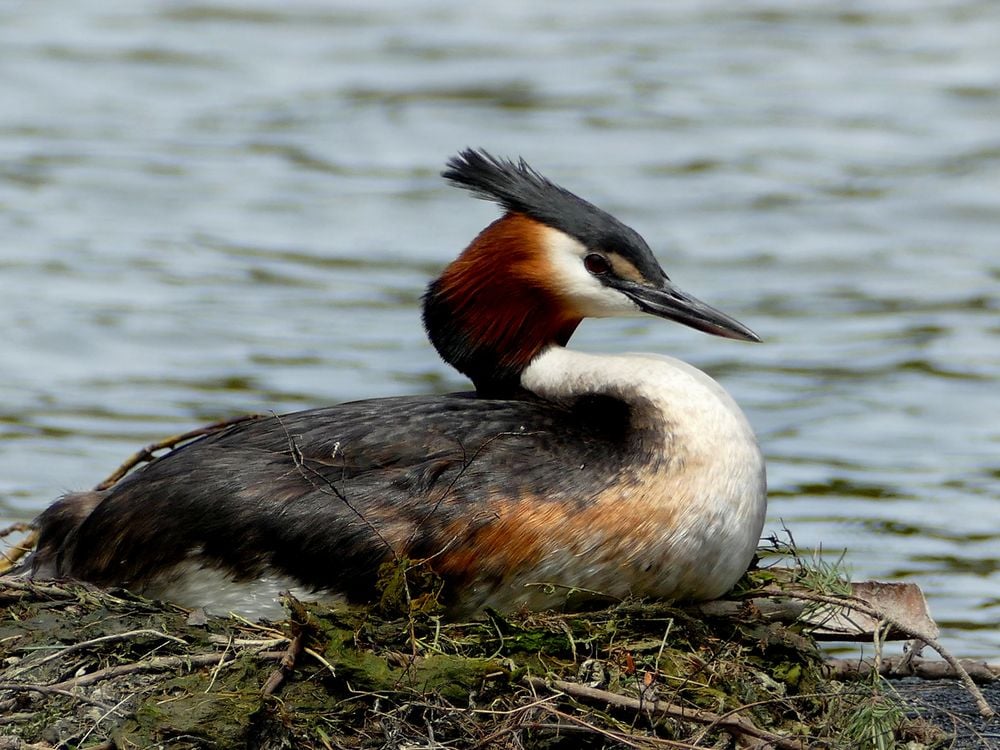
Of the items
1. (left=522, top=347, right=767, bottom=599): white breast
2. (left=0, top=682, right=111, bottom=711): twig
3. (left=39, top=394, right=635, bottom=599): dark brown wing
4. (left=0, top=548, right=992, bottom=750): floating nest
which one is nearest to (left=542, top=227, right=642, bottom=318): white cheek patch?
(left=522, top=347, right=767, bottom=599): white breast

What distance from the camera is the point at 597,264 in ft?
21.5

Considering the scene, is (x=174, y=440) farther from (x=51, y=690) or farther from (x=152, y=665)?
(x=51, y=690)

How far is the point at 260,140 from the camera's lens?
1792cm

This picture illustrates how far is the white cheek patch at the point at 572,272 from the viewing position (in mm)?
6508

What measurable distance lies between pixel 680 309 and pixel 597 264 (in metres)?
0.34

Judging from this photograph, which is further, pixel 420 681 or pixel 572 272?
pixel 572 272

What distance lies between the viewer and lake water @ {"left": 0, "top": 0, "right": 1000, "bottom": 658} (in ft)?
36.7

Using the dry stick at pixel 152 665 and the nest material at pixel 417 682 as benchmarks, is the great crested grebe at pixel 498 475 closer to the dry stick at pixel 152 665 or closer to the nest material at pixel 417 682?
the nest material at pixel 417 682

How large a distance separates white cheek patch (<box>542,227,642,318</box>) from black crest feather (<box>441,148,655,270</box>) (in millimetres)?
29

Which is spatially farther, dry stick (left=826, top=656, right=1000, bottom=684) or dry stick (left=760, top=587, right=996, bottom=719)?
dry stick (left=826, top=656, right=1000, bottom=684)

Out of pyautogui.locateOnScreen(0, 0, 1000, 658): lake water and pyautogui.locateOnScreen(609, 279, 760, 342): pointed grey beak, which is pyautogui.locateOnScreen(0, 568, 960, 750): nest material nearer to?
pyautogui.locateOnScreen(609, 279, 760, 342): pointed grey beak

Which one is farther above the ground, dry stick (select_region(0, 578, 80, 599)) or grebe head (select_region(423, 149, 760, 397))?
grebe head (select_region(423, 149, 760, 397))

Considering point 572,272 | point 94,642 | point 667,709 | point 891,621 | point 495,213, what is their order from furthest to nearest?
1. point 495,213
2. point 572,272
3. point 891,621
4. point 94,642
5. point 667,709

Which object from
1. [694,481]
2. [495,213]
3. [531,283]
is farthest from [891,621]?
[495,213]
